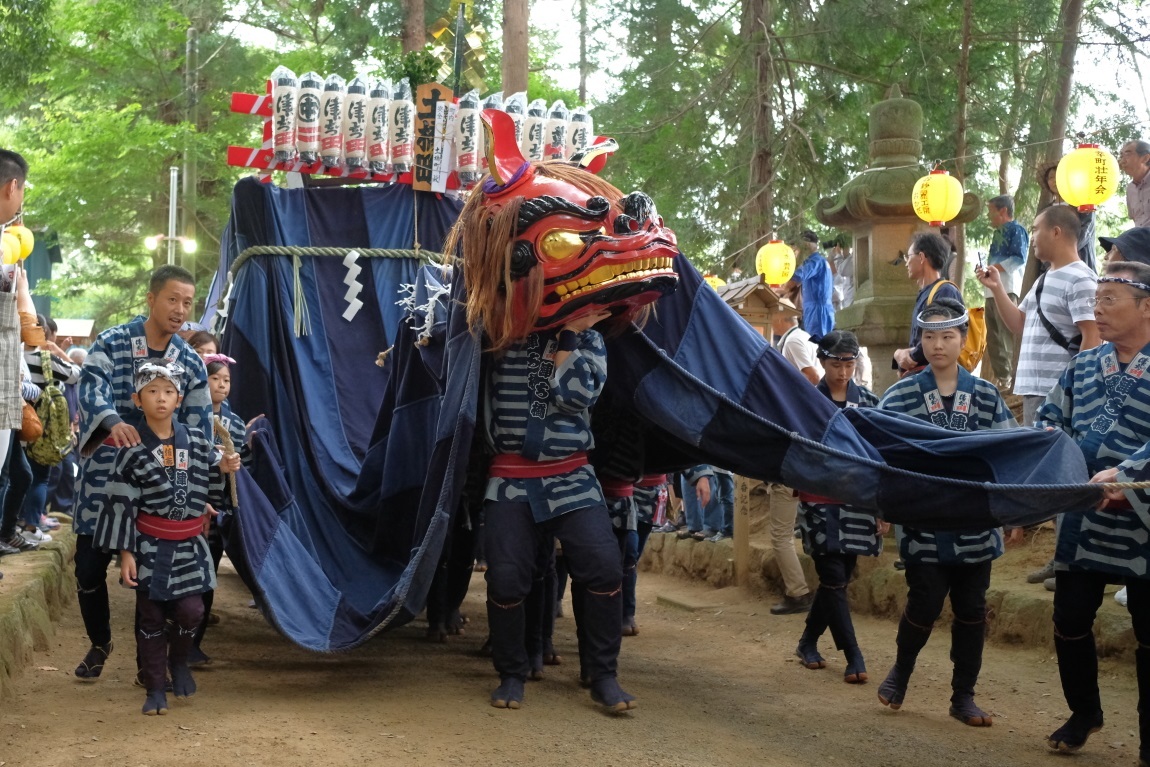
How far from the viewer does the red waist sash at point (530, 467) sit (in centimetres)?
457

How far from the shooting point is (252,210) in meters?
6.72

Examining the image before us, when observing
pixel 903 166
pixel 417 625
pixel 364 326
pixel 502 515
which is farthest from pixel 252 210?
pixel 903 166

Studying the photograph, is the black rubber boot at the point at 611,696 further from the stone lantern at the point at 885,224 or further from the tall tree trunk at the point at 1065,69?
the tall tree trunk at the point at 1065,69

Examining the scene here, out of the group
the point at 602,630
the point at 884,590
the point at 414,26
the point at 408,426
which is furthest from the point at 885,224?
the point at 414,26

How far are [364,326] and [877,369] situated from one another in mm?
4053

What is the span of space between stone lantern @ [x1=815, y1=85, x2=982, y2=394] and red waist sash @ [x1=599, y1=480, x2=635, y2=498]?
375cm

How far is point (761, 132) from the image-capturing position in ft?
42.0

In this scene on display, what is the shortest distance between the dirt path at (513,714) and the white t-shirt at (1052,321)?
4.58ft

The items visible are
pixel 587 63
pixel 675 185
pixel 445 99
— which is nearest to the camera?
pixel 445 99

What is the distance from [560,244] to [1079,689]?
2502 mm

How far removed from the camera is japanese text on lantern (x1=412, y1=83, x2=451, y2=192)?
273 inches

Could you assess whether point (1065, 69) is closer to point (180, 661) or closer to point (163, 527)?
point (163, 527)

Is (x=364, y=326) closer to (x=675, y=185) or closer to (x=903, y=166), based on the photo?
(x=903, y=166)

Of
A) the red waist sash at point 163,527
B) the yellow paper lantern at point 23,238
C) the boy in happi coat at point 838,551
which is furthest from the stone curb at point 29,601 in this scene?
the boy in happi coat at point 838,551
